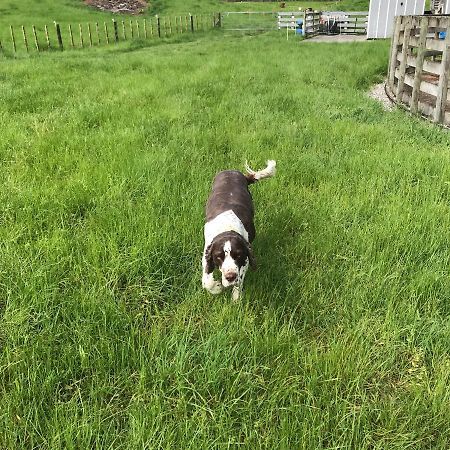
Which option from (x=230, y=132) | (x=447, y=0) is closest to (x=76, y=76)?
(x=230, y=132)

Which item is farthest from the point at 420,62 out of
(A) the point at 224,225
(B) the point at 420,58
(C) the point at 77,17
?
(C) the point at 77,17

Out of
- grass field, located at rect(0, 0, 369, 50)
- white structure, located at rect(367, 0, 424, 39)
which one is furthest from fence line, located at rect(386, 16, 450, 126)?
grass field, located at rect(0, 0, 369, 50)

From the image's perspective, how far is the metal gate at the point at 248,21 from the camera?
106ft

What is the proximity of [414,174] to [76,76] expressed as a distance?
9656 mm

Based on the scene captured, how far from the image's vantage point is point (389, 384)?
8.56 feet

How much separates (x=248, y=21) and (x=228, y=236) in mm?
37787

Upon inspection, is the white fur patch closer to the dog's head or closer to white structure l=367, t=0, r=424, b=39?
the dog's head

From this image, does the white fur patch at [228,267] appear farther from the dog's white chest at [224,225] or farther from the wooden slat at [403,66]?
the wooden slat at [403,66]

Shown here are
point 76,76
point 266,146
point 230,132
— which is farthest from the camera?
point 76,76

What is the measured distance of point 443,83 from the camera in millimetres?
7969

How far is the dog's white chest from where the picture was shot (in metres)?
3.34

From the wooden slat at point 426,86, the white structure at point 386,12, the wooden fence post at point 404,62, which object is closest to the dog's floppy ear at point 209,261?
the wooden slat at point 426,86

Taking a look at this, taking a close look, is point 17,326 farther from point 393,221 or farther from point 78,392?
point 393,221

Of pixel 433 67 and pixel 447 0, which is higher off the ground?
pixel 447 0
